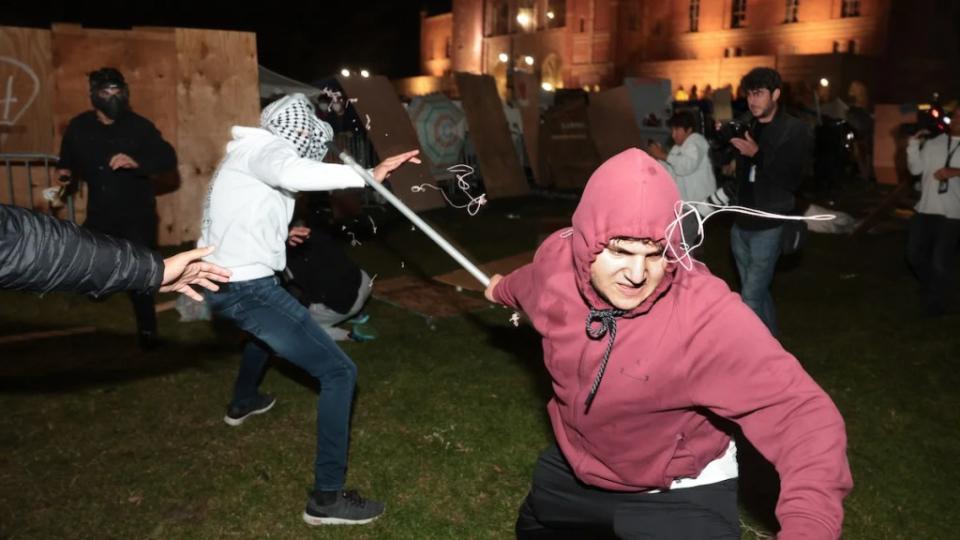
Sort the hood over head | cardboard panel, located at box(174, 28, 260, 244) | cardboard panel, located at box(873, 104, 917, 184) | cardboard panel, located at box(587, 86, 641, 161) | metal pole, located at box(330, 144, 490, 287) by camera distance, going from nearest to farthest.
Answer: the hood over head → metal pole, located at box(330, 144, 490, 287) → cardboard panel, located at box(174, 28, 260, 244) → cardboard panel, located at box(587, 86, 641, 161) → cardboard panel, located at box(873, 104, 917, 184)

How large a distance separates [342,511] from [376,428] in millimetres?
1306

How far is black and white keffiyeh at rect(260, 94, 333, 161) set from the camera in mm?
3947

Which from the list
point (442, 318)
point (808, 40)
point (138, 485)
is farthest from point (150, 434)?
point (808, 40)

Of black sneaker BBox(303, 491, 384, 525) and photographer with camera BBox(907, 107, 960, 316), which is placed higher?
photographer with camera BBox(907, 107, 960, 316)

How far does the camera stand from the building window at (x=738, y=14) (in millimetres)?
A: 56312

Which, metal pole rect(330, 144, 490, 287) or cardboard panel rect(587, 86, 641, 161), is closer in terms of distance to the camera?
metal pole rect(330, 144, 490, 287)

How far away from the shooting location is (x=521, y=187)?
59.0 feet

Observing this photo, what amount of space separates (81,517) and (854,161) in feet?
80.1

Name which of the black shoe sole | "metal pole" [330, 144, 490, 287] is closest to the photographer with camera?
"metal pole" [330, 144, 490, 287]

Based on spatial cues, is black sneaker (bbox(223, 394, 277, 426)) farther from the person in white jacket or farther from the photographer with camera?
the photographer with camera

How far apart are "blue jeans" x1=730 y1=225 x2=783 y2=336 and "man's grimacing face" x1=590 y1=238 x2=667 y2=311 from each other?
13.3 feet

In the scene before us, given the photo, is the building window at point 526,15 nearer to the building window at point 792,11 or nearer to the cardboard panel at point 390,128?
the building window at point 792,11

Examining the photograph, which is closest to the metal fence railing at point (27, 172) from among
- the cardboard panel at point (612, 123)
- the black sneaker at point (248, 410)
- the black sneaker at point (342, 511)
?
the black sneaker at point (248, 410)

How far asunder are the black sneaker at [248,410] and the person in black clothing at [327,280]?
1.26 m
